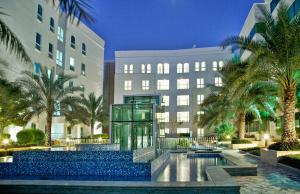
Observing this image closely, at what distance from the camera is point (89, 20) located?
16.8 feet

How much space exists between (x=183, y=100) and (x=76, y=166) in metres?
44.0

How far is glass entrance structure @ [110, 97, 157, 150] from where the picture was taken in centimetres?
2061

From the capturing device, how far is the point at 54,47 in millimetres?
37281

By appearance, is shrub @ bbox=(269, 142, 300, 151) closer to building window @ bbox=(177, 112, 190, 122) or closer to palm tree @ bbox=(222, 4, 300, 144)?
palm tree @ bbox=(222, 4, 300, 144)

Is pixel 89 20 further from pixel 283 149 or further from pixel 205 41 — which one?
pixel 205 41

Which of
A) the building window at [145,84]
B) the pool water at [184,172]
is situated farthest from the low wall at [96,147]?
the building window at [145,84]

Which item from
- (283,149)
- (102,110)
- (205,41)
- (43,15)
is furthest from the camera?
(205,41)

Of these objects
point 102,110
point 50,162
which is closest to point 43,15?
point 102,110

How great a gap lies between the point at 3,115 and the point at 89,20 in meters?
19.5

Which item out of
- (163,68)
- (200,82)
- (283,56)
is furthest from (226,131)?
(283,56)

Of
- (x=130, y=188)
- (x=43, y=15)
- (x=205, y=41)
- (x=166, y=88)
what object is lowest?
(x=130, y=188)

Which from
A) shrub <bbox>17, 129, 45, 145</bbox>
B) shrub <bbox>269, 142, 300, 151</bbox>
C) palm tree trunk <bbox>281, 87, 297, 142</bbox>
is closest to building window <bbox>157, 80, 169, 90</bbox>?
shrub <bbox>17, 129, 45, 145</bbox>

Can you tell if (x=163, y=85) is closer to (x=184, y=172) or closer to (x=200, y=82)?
(x=200, y=82)

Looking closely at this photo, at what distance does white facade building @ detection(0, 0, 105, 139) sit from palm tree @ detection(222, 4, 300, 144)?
48.9 feet
